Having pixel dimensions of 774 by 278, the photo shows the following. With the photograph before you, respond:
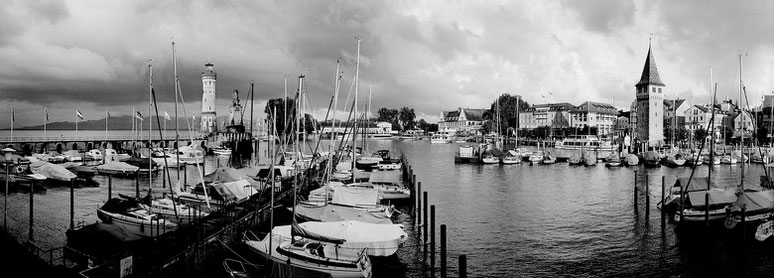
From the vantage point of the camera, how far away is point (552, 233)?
3538cm

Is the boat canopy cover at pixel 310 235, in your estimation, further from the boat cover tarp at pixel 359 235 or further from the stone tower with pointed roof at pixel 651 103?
the stone tower with pointed roof at pixel 651 103

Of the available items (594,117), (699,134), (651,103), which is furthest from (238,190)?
(594,117)

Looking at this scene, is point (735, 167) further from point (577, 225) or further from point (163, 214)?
point (163, 214)

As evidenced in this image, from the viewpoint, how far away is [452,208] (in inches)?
1773

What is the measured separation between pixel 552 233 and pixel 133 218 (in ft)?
86.1

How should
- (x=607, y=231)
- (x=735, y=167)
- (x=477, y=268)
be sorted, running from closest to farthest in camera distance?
(x=477, y=268) → (x=607, y=231) → (x=735, y=167)

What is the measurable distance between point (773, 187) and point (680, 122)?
141 m

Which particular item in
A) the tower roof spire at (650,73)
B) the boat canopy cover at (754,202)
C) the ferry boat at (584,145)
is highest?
the tower roof spire at (650,73)

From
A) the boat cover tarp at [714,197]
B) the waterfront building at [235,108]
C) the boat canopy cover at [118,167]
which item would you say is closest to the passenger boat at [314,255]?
the boat cover tarp at [714,197]

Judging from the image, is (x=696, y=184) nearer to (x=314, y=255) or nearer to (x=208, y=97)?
(x=314, y=255)

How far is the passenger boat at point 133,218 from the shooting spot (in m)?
28.9

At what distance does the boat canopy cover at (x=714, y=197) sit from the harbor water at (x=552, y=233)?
163 cm

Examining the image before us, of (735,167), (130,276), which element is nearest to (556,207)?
(130,276)

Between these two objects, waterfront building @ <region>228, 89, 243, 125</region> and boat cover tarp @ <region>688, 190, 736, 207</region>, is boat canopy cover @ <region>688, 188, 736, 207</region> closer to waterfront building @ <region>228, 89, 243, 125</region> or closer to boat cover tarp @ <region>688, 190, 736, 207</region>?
boat cover tarp @ <region>688, 190, 736, 207</region>
